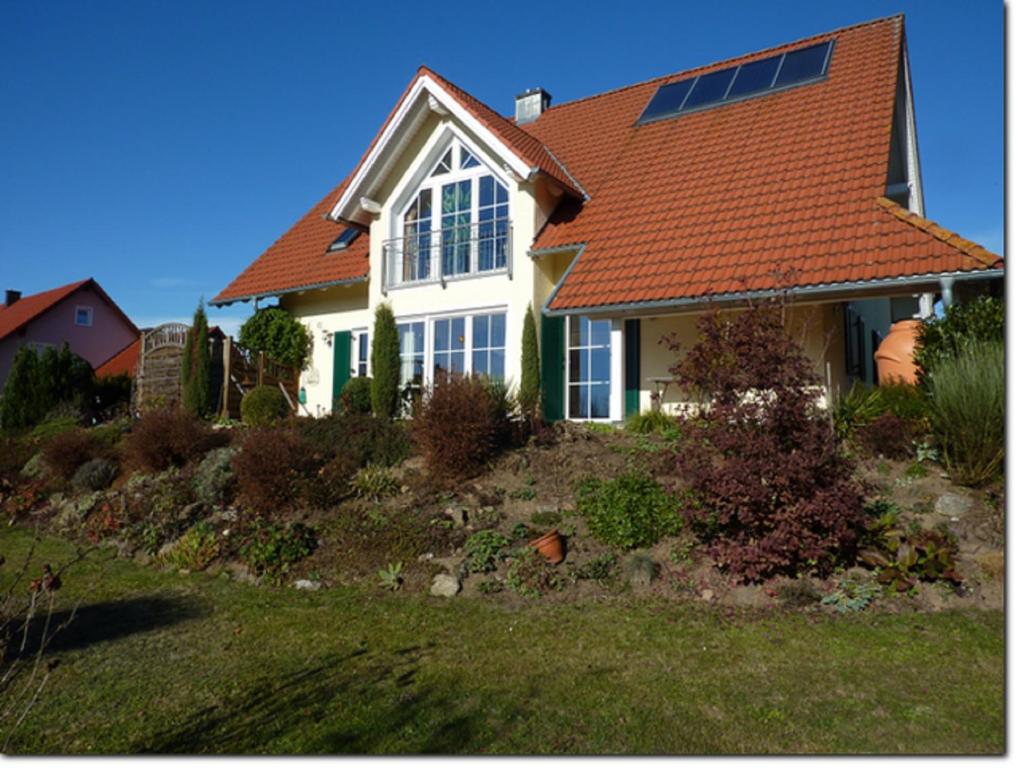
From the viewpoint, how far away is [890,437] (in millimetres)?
9039

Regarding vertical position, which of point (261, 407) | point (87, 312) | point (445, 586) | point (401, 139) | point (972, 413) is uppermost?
point (401, 139)

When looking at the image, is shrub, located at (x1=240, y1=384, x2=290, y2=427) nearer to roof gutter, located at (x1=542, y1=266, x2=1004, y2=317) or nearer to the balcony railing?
the balcony railing

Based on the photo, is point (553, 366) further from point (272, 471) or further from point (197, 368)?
point (197, 368)

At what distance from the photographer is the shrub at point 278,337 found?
706 inches

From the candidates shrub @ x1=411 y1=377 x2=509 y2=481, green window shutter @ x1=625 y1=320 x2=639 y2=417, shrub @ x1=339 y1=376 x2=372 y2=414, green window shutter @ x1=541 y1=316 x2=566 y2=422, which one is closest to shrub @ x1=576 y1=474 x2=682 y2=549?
shrub @ x1=411 y1=377 x2=509 y2=481

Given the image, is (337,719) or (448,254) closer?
(337,719)

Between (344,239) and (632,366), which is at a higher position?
(344,239)

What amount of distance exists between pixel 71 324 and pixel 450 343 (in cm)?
3045

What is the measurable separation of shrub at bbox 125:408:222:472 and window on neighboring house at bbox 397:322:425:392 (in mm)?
4397

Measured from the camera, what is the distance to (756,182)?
44.1 feet

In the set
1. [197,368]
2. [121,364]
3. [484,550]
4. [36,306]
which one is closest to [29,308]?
[36,306]

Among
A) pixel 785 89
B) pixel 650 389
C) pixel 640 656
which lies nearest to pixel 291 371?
pixel 650 389

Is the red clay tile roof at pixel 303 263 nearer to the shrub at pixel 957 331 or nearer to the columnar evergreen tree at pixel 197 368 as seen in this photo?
the columnar evergreen tree at pixel 197 368

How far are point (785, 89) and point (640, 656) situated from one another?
13996 mm
